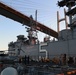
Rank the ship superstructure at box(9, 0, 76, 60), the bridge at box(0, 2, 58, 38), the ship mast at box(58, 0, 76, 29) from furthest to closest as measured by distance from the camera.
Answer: the bridge at box(0, 2, 58, 38), the ship mast at box(58, 0, 76, 29), the ship superstructure at box(9, 0, 76, 60)

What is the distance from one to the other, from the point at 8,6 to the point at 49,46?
53.1 feet

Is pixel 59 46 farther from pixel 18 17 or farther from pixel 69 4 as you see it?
pixel 18 17

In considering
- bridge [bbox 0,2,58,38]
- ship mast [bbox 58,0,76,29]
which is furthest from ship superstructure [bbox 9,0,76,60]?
bridge [bbox 0,2,58,38]

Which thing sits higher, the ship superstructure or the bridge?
the bridge

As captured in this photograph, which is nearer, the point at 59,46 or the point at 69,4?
the point at 59,46

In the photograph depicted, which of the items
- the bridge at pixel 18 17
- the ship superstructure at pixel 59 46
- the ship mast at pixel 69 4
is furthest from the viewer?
the bridge at pixel 18 17

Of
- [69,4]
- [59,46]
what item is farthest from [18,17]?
[59,46]

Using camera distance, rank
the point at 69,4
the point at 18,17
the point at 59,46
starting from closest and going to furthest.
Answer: the point at 59,46, the point at 69,4, the point at 18,17

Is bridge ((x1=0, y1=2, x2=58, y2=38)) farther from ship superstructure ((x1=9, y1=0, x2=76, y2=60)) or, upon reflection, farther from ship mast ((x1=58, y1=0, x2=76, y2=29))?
ship mast ((x1=58, y1=0, x2=76, y2=29))

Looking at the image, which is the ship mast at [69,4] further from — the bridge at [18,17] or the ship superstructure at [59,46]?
the bridge at [18,17]

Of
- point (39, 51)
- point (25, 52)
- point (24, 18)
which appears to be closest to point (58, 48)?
point (39, 51)

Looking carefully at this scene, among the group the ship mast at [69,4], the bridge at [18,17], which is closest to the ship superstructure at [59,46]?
the ship mast at [69,4]

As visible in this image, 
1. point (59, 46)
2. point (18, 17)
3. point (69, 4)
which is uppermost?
point (69, 4)

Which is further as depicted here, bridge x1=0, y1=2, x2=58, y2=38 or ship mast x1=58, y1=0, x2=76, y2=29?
bridge x1=0, y1=2, x2=58, y2=38
